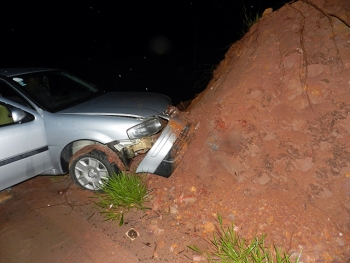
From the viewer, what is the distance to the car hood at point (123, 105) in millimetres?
3674

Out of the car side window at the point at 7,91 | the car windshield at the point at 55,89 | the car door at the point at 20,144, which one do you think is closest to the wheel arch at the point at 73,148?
the car door at the point at 20,144

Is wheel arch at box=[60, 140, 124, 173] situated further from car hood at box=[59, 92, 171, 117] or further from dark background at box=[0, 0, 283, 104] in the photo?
dark background at box=[0, 0, 283, 104]

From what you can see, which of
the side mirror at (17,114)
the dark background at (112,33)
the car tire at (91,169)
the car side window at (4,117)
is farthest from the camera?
the dark background at (112,33)

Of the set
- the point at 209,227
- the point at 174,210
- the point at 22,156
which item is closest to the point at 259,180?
the point at 209,227

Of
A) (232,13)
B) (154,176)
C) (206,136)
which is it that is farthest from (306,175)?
(232,13)

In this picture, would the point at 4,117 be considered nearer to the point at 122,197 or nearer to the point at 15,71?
the point at 15,71

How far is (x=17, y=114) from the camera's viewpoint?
3.35 m

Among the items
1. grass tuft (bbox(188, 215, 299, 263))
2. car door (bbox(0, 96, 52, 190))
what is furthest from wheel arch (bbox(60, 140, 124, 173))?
grass tuft (bbox(188, 215, 299, 263))

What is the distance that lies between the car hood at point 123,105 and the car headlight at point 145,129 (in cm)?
12

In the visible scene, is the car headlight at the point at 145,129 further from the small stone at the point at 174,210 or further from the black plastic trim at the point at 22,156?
the black plastic trim at the point at 22,156

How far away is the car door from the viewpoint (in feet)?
11.2

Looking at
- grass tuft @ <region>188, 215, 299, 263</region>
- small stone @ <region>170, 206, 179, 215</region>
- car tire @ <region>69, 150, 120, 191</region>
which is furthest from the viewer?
car tire @ <region>69, 150, 120, 191</region>

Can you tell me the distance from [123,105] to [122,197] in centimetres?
133

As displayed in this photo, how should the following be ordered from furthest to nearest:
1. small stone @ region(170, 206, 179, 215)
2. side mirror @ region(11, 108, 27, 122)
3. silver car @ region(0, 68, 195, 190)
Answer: silver car @ region(0, 68, 195, 190), side mirror @ region(11, 108, 27, 122), small stone @ region(170, 206, 179, 215)
